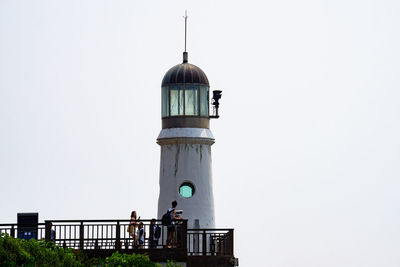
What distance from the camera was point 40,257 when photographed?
115 ft

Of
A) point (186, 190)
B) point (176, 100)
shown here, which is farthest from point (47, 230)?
point (176, 100)

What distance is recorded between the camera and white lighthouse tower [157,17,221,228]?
165ft

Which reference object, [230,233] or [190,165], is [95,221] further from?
[190,165]

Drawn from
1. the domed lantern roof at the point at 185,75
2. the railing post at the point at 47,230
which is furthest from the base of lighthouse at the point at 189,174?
the railing post at the point at 47,230

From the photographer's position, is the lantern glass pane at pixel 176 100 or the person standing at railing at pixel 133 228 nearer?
the person standing at railing at pixel 133 228

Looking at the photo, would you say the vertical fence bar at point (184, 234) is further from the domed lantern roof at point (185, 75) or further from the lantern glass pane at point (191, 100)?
the domed lantern roof at point (185, 75)

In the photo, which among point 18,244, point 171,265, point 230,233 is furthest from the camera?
point 230,233

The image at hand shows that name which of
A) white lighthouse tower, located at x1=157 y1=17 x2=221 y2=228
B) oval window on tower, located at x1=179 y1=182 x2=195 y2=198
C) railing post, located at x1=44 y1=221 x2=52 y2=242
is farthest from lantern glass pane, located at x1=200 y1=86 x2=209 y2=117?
railing post, located at x1=44 y1=221 x2=52 y2=242

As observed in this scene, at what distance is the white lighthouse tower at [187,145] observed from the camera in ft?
165

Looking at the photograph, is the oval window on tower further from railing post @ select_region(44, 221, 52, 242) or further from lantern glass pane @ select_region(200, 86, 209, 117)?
railing post @ select_region(44, 221, 52, 242)

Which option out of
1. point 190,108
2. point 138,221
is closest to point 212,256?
point 138,221

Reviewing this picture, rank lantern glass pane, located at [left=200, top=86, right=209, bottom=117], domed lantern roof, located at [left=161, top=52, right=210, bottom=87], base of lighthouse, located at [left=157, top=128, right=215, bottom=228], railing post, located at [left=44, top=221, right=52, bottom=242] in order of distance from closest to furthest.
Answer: railing post, located at [left=44, top=221, right=52, bottom=242], base of lighthouse, located at [left=157, top=128, right=215, bottom=228], domed lantern roof, located at [left=161, top=52, right=210, bottom=87], lantern glass pane, located at [left=200, top=86, right=209, bottom=117]

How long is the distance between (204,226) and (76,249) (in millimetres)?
10547

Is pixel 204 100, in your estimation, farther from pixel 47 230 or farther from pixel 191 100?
pixel 47 230
